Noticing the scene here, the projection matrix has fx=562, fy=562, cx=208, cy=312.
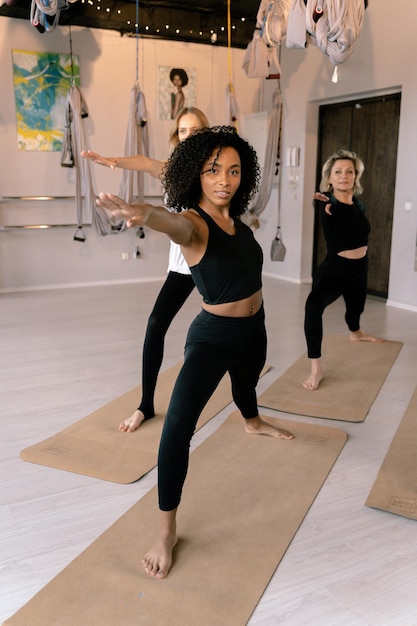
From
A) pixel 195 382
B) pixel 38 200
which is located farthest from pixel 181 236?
pixel 38 200

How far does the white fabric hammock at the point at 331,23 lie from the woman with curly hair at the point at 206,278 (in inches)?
77.5

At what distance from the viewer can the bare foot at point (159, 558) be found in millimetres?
1640

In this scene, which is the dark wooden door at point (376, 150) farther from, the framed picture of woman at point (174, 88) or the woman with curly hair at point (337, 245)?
the woman with curly hair at point (337, 245)

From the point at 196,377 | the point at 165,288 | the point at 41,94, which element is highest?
the point at 41,94

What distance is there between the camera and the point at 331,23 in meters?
3.33

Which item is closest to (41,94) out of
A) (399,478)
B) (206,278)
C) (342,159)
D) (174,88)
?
(174,88)

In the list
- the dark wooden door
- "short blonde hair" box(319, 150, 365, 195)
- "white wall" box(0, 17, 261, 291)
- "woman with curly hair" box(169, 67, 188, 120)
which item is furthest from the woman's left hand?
"woman with curly hair" box(169, 67, 188, 120)

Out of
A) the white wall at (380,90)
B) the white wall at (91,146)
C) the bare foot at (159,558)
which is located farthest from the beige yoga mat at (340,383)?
the white wall at (91,146)

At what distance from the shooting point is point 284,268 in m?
6.79

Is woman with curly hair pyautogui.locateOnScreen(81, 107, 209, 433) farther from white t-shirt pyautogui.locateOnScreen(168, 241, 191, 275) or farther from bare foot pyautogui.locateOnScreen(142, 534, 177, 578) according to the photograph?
bare foot pyautogui.locateOnScreen(142, 534, 177, 578)

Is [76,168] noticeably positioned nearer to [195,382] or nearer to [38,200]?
[38,200]

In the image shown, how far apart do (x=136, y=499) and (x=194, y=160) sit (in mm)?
1218

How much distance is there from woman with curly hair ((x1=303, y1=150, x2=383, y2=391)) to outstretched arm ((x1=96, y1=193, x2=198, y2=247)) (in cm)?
168

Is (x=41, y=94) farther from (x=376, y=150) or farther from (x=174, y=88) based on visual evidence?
(x=376, y=150)
